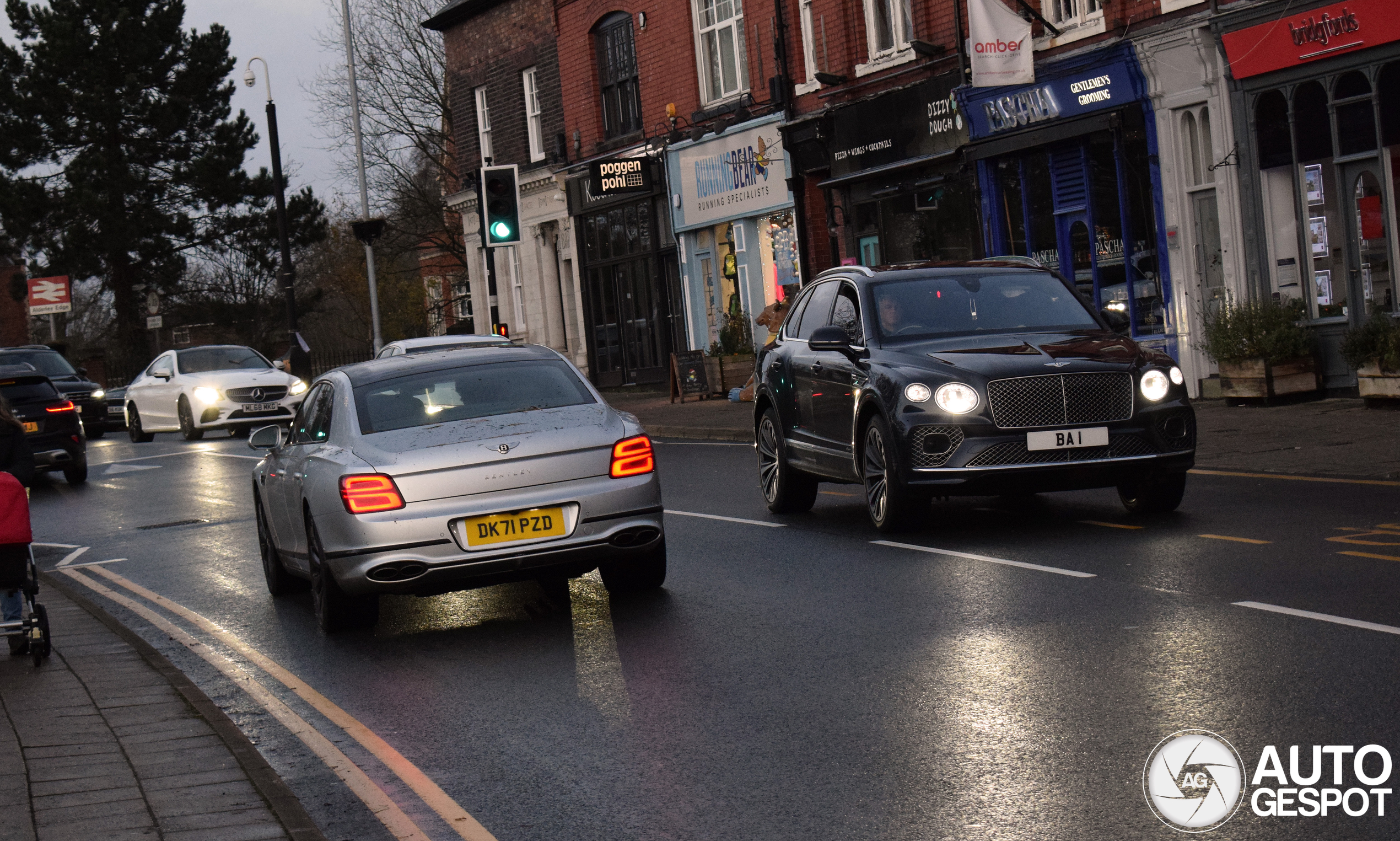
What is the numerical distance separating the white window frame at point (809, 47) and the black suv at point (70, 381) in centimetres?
1504

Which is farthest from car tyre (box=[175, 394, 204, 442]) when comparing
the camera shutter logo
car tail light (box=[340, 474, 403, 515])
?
the camera shutter logo

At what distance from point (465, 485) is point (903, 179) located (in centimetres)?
1931

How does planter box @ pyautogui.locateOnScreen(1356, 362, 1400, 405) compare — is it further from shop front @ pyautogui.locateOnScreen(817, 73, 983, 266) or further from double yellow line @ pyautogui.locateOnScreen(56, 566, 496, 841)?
double yellow line @ pyautogui.locateOnScreen(56, 566, 496, 841)

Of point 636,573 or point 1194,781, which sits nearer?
point 1194,781

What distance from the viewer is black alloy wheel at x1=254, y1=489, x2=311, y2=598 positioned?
10.8m

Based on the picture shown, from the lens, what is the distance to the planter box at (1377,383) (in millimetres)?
16594

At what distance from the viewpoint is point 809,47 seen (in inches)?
1138

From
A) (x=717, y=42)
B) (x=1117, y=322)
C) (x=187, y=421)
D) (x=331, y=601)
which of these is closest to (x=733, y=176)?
(x=717, y=42)

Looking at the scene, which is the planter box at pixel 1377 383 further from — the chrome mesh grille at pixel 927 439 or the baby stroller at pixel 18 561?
the baby stroller at pixel 18 561

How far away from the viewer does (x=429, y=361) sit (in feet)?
31.4

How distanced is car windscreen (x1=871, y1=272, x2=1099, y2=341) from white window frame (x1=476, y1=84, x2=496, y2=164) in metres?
31.6

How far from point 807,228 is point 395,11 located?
25400 millimetres

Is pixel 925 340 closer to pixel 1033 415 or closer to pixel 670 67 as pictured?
pixel 1033 415

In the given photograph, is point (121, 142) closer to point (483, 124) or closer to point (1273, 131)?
point (483, 124)
